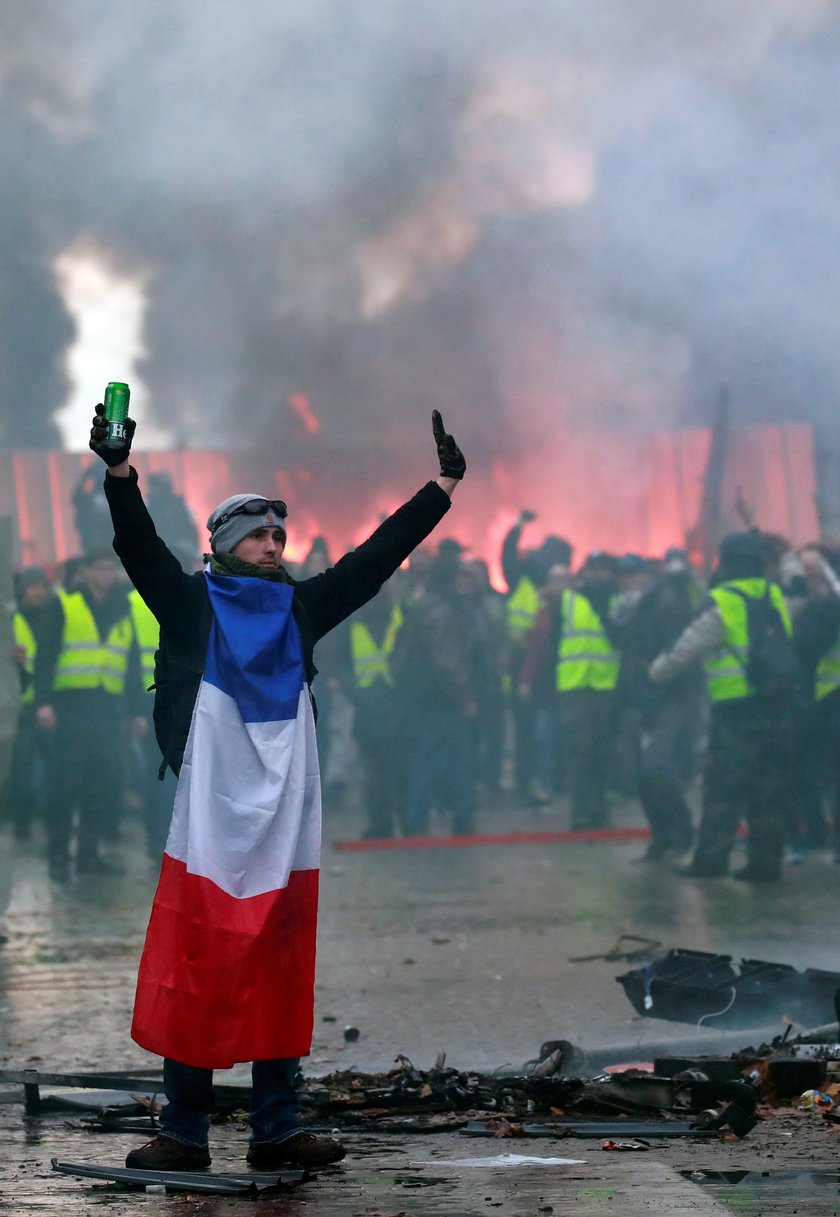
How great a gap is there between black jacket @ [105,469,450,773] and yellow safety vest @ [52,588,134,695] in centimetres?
615

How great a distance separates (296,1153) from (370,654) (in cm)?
848

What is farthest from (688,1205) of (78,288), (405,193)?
(78,288)

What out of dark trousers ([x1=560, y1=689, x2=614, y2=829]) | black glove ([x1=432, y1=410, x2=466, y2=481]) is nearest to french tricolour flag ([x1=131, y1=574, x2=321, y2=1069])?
black glove ([x1=432, y1=410, x2=466, y2=481])

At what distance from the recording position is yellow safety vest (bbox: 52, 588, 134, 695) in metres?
9.64

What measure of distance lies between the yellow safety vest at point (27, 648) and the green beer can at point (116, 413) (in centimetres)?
658

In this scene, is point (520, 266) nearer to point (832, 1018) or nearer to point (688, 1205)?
point (832, 1018)

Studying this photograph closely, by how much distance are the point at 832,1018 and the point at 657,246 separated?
7744mm

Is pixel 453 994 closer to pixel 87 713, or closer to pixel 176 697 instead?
pixel 176 697

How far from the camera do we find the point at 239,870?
3355mm

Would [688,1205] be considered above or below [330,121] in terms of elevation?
below

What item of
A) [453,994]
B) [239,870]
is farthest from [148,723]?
[239,870]

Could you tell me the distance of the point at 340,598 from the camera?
12.0ft

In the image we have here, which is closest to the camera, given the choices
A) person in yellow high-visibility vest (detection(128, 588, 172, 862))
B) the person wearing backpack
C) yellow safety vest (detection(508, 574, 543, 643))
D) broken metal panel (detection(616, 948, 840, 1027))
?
broken metal panel (detection(616, 948, 840, 1027))

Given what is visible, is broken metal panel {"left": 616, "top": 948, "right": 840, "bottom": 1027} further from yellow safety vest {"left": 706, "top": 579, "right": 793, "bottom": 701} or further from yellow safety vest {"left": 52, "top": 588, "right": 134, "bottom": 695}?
yellow safety vest {"left": 52, "top": 588, "right": 134, "bottom": 695}
